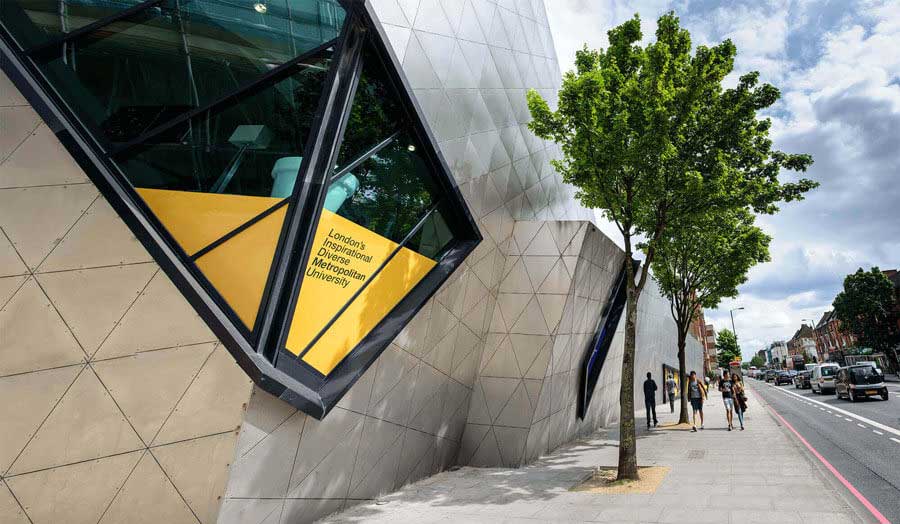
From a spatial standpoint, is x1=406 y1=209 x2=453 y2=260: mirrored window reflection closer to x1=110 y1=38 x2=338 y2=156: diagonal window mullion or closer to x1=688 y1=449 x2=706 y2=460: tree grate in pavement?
x1=110 y1=38 x2=338 y2=156: diagonal window mullion

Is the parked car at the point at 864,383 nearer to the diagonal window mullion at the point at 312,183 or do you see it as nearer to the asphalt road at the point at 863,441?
the asphalt road at the point at 863,441

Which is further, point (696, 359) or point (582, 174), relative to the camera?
point (696, 359)

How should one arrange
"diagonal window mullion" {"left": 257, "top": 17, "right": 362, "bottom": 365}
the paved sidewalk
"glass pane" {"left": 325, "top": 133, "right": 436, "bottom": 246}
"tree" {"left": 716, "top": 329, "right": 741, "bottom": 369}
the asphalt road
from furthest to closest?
"tree" {"left": 716, "top": 329, "right": 741, "bottom": 369} < the asphalt road < "glass pane" {"left": 325, "top": 133, "right": 436, "bottom": 246} < the paved sidewalk < "diagonal window mullion" {"left": 257, "top": 17, "right": 362, "bottom": 365}

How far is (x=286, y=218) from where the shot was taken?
6.84 meters

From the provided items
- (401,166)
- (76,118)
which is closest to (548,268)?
(401,166)

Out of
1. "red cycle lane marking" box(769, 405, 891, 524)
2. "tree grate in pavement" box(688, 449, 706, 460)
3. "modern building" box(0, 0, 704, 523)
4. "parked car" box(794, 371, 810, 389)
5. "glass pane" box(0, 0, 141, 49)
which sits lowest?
"tree grate in pavement" box(688, 449, 706, 460)

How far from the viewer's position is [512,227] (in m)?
13.9

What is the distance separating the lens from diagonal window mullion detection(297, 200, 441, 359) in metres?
7.20

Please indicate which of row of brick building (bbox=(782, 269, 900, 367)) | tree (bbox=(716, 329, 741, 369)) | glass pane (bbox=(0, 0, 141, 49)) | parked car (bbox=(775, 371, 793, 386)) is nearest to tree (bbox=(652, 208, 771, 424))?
glass pane (bbox=(0, 0, 141, 49))

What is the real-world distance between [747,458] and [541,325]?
18.9 feet

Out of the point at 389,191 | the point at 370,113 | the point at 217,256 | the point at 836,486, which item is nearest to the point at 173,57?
the point at 217,256

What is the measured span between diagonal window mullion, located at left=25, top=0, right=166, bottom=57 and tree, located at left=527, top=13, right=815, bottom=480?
8.24 m

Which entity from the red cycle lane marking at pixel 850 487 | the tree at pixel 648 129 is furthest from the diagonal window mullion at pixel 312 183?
the red cycle lane marking at pixel 850 487

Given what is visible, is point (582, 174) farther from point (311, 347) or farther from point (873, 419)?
point (873, 419)
